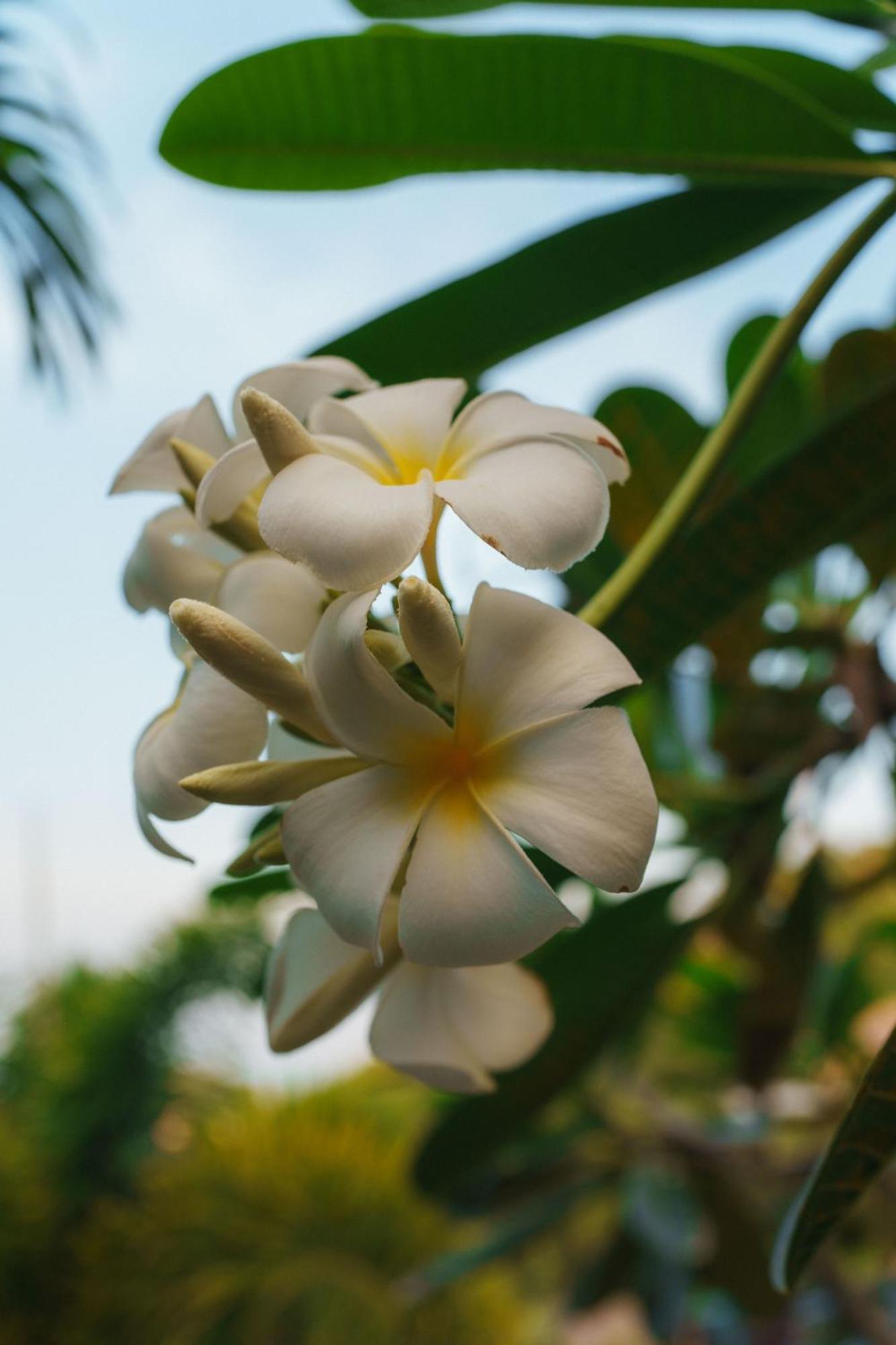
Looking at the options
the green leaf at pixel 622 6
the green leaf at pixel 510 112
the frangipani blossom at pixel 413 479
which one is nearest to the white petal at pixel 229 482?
the frangipani blossom at pixel 413 479

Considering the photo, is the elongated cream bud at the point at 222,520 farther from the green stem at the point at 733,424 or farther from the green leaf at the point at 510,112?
the green leaf at the point at 510,112

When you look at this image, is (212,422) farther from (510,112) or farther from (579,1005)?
(579,1005)

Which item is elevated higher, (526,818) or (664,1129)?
(526,818)

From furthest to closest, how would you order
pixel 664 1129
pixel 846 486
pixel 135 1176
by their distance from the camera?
pixel 135 1176
pixel 664 1129
pixel 846 486

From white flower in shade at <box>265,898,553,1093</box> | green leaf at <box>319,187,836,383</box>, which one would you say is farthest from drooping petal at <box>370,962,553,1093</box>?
green leaf at <box>319,187,836,383</box>

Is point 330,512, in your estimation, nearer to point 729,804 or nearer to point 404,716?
point 404,716

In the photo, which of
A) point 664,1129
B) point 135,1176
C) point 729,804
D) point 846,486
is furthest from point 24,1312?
point 846,486
